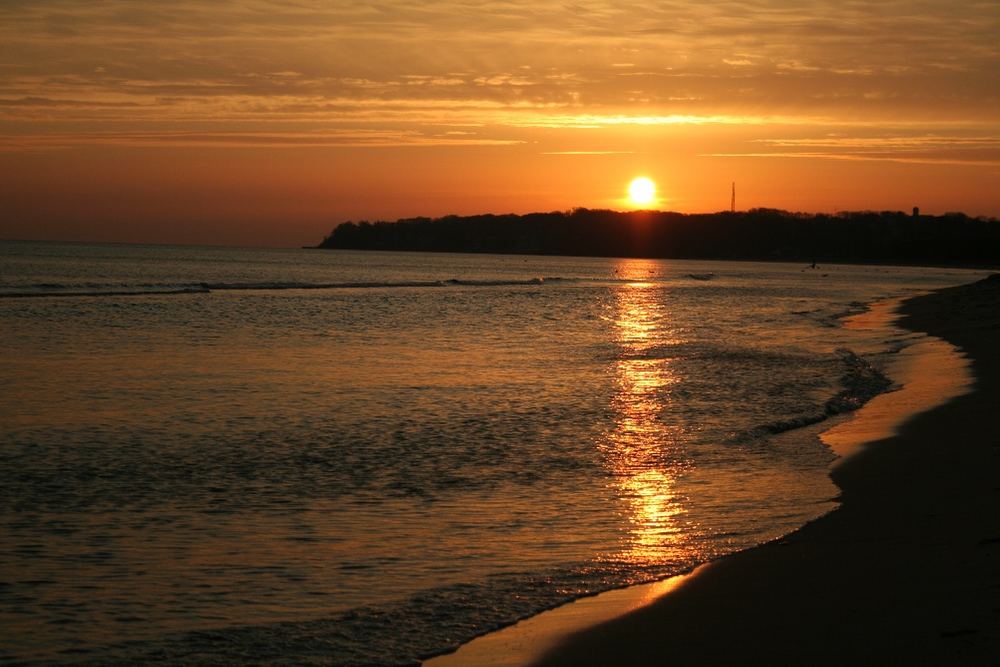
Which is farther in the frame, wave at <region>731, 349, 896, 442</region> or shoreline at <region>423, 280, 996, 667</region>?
wave at <region>731, 349, 896, 442</region>

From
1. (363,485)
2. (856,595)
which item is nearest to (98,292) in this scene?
(363,485)

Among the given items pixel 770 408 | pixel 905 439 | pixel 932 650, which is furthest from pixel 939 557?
pixel 770 408

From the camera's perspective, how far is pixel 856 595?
23.9 ft

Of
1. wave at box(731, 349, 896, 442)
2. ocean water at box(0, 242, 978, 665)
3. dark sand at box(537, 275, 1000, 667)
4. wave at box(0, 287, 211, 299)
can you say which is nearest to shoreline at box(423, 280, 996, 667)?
dark sand at box(537, 275, 1000, 667)

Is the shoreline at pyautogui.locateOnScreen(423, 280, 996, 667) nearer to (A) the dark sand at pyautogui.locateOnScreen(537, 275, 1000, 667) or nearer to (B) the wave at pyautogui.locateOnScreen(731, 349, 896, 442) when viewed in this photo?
(A) the dark sand at pyautogui.locateOnScreen(537, 275, 1000, 667)

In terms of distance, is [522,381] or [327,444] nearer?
[327,444]

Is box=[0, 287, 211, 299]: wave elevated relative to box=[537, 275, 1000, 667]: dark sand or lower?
elevated

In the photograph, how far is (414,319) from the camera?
4381cm

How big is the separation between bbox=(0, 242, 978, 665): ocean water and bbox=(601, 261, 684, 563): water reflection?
61 mm

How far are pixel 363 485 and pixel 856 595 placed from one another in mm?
5900

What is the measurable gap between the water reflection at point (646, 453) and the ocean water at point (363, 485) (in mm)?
61

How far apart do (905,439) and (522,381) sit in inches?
350

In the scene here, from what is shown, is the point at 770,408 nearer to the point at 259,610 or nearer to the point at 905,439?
the point at 905,439

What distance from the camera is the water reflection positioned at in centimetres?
956
